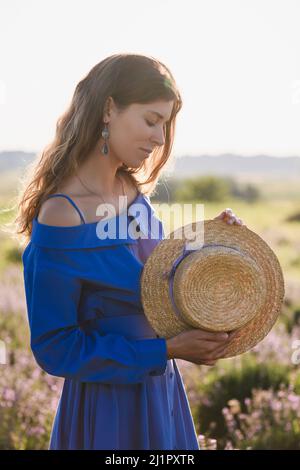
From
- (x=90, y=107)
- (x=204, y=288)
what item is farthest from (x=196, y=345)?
(x=90, y=107)

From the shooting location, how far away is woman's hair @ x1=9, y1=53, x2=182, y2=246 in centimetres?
258

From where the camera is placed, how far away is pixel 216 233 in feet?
8.77

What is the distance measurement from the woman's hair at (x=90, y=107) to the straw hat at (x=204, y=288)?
0.46 metres

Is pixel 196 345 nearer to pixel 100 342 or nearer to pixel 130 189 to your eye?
pixel 100 342

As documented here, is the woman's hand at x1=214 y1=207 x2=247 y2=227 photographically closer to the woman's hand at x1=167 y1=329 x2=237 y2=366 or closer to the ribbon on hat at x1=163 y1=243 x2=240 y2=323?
the ribbon on hat at x1=163 y1=243 x2=240 y2=323

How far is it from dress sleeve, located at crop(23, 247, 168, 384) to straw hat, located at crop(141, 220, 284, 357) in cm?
13

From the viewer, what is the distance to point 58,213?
98.5 inches

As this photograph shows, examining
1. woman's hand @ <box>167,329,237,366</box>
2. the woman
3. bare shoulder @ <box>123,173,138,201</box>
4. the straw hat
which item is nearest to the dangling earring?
the woman

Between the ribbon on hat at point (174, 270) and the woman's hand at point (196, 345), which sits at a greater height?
the ribbon on hat at point (174, 270)

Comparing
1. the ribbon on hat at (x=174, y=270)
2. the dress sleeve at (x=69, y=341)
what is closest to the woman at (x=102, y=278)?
the dress sleeve at (x=69, y=341)

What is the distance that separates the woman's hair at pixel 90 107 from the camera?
2582 mm

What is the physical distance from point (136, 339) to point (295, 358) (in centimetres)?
366

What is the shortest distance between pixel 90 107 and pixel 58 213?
17.0 inches

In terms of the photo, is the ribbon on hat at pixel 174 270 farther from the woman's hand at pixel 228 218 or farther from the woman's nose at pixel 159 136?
the woman's nose at pixel 159 136
